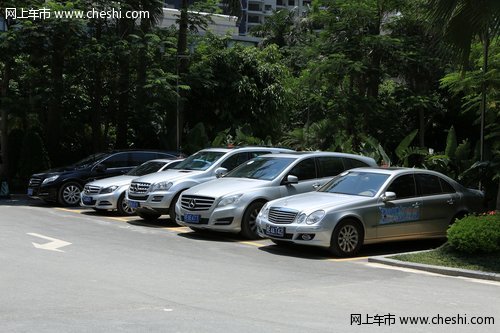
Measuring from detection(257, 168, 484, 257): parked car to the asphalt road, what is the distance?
454 millimetres

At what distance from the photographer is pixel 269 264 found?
10.2 m

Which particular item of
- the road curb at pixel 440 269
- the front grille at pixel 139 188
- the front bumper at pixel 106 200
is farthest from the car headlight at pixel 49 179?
the road curb at pixel 440 269

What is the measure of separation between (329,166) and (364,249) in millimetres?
2549

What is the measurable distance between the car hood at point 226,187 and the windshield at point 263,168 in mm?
264

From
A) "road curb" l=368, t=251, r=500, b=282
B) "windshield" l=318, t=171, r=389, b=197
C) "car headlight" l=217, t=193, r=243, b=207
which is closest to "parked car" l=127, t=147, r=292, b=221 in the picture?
"car headlight" l=217, t=193, r=243, b=207

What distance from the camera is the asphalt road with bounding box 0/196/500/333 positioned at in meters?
6.33

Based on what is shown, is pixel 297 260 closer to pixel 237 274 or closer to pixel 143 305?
pixel 237 274

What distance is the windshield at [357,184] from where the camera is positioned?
11.8 meters

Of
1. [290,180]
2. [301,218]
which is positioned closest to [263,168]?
[290,180]

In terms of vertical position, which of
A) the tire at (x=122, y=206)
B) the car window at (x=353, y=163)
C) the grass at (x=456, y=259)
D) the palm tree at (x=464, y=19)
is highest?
the palm tree at (x=464, y=19)

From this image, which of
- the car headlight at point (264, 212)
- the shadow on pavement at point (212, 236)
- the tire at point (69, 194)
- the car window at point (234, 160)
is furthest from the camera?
the tire at point (69, 194)

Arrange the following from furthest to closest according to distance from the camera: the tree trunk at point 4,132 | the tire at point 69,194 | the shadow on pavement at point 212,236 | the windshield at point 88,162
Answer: the tree trunk at point 4,132, the windshield at point 88,162, the tire at point 69,194, the shadow on pavement at point 212,236

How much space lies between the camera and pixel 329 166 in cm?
1415

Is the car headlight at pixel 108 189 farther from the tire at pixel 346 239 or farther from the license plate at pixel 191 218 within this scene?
the tire at pixel 346 239
